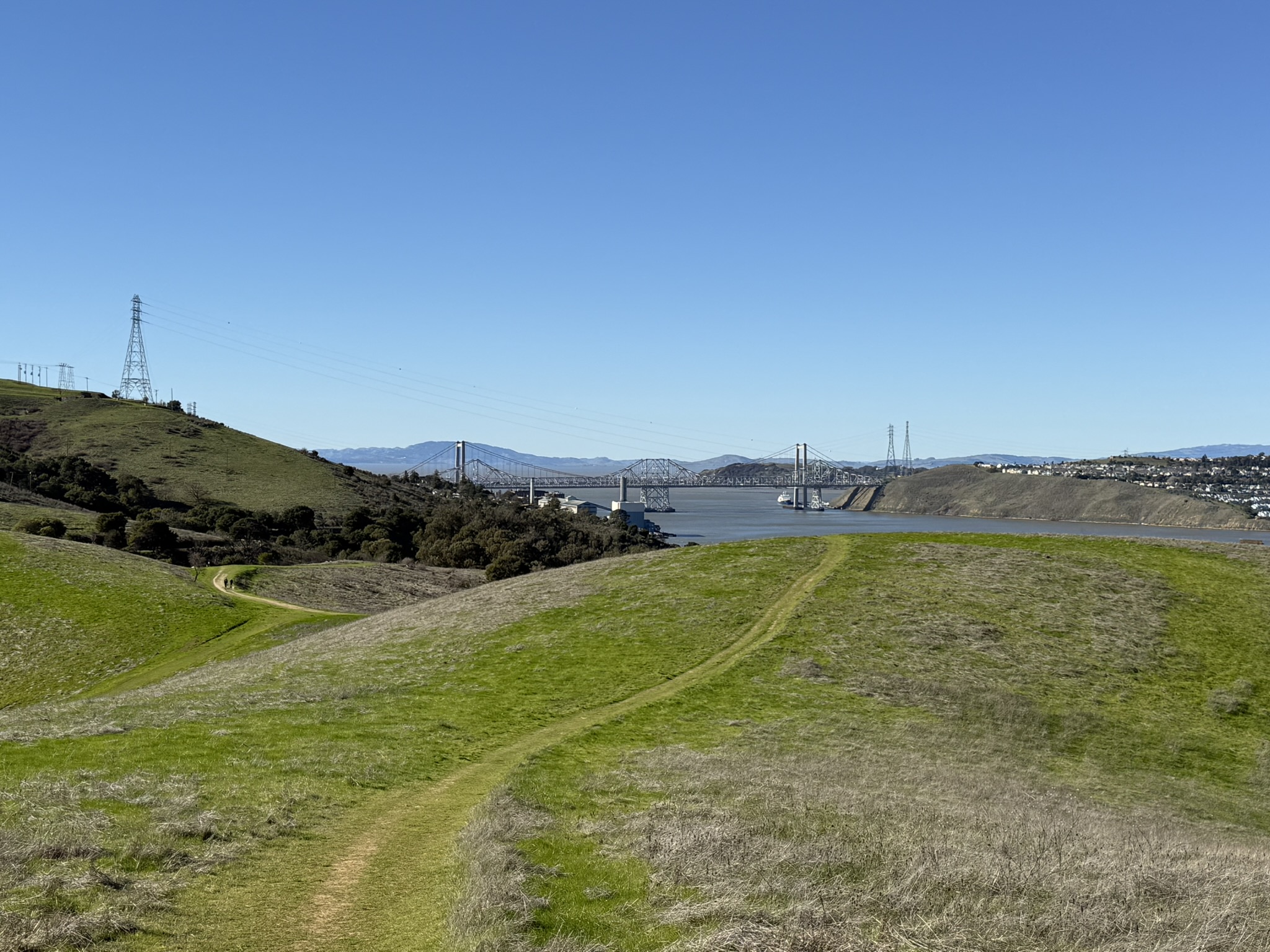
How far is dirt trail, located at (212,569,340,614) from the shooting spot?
51375mm

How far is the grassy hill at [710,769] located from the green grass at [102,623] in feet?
15.5

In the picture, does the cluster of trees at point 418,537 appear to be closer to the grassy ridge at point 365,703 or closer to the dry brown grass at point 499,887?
the grassy ridge at point 365,703

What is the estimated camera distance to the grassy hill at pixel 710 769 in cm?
1113

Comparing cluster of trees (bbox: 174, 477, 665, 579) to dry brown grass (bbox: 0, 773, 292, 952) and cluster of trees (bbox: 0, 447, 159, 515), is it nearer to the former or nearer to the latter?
cluster of trees (bbox: 0, 447, 159, 515)

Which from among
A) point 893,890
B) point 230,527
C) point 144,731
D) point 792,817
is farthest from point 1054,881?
point 230,527

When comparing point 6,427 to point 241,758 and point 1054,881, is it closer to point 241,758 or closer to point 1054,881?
point 241,758

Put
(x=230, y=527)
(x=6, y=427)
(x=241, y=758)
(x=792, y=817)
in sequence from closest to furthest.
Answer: (x=792, y=817) → (x=241, y=758) → (x=230, y=527) → (x=6, y=427)

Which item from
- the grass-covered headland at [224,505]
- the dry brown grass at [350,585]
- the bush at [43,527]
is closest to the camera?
the dry brown grass at [350,585]

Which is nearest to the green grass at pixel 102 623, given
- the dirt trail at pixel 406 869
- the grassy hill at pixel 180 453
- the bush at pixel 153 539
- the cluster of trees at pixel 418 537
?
the bush at pixel 153 539

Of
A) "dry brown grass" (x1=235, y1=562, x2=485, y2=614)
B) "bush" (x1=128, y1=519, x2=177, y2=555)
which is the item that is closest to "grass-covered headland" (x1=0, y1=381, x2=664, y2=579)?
"bush" (x1=128, y1=519, x2=177, y2=555)

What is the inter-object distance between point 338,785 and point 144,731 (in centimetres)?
663

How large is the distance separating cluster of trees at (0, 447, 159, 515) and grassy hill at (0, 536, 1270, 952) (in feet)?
229

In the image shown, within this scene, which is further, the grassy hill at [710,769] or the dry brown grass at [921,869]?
the grassy hill at [710,769]

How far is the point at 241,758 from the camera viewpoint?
19.9 metres
